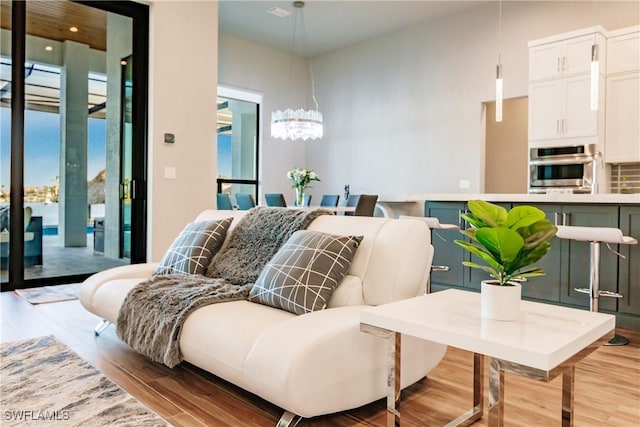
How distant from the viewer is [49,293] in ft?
13.9

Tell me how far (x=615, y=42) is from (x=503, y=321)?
15.7 ft

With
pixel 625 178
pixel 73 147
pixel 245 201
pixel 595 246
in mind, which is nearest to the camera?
pixel 595 246

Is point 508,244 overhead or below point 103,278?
overhead

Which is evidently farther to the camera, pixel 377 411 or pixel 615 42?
pixel 615 42

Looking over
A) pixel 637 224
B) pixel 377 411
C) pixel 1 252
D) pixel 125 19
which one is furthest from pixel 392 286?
pixel 125 19

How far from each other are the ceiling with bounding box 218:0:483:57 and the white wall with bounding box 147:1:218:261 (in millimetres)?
1267

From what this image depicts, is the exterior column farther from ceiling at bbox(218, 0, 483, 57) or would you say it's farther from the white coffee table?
the white coffee table

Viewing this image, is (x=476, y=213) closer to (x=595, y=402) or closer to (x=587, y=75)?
(x=595, y=402)

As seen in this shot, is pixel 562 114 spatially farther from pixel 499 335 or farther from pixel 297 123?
pixel 499 335

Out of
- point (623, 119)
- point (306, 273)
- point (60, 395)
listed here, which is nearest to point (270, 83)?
point (623, 119)

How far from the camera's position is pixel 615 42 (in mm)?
4867

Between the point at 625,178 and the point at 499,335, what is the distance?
4791 mm

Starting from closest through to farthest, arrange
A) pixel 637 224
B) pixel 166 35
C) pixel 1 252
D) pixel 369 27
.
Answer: pixel 637 224, pixel 1 252, pixel 166 35, pixel 369 27

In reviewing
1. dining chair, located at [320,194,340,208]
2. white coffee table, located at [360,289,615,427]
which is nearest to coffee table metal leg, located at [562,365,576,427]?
white coffee table, located at [360,289,615,427]
